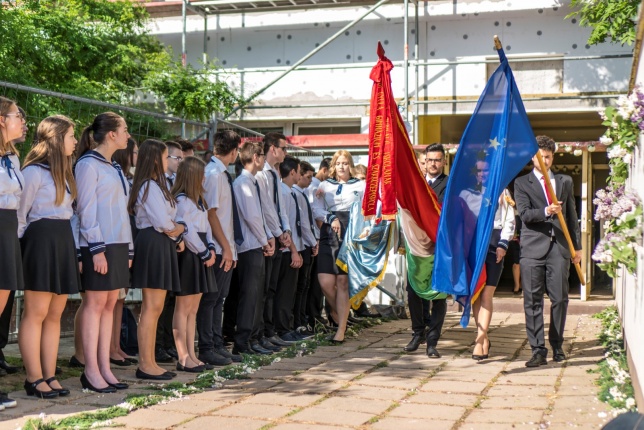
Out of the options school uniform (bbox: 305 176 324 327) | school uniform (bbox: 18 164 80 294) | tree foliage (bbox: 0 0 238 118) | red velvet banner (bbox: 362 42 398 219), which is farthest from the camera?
tree foliage (bbox: 0 0 238 118)

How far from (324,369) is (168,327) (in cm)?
155

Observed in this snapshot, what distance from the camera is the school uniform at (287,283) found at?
10.0m

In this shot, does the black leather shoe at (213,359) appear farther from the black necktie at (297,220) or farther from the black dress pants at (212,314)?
the black necktie at (297,220)

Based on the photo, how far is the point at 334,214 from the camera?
406 inches

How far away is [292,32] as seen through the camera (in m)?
19.1

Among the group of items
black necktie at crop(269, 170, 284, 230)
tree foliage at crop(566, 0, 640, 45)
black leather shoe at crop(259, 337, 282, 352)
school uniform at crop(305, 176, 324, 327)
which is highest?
tree foliage at crop(566, 0, 640, 45)

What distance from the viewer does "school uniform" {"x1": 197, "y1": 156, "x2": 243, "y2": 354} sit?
8.13 metres

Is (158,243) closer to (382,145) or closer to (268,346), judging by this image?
(268,346)

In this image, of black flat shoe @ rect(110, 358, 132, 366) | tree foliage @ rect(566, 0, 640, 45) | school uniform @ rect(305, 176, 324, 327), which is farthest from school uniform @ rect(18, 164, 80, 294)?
tree foliage @ rect(566, 0, 640, 45)

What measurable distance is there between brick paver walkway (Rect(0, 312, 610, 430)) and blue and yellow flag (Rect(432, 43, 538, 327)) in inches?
33.0

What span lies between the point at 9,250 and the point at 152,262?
1487 millimetres

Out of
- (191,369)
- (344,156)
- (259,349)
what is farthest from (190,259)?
(344,156)

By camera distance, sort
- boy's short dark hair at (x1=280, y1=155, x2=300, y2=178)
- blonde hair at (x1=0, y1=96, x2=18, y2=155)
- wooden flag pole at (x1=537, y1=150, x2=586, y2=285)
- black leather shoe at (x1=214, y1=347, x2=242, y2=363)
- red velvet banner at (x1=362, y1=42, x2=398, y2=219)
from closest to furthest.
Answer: blonde hair at (x1=0, y1=96, x2=18, y2=155) < wooden flag pole at (x1=537, y1=150, x2=586, y2=285) < black leather shoe at (x1=214, y1=347, x2=242, y2=363) < red velvet banner at (x1=362, y1=42, x2=398, y2=219) < boy's short dark hair at (x1=280, y1=155, x2=300, y2=178)

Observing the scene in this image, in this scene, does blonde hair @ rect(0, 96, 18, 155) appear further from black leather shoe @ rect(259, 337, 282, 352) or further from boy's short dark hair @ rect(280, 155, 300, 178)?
boy's short dark hair @ rect(280, 155, 300, 178)
